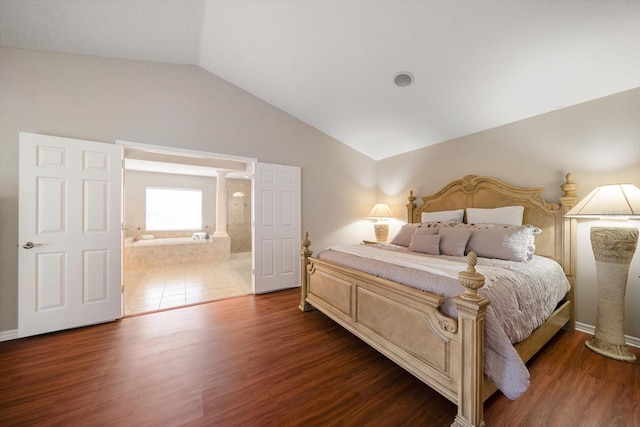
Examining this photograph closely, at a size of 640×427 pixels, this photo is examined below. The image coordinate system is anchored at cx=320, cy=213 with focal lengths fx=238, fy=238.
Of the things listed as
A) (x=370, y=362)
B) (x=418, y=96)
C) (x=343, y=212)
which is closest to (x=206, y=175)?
(x=343, y=212)

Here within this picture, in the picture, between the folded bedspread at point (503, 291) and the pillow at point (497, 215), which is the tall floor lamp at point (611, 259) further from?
the pillow at point (497, 215)

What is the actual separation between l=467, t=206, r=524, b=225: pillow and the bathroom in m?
3.39

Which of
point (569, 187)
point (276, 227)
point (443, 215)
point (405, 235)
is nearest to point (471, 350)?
point (405, 235)

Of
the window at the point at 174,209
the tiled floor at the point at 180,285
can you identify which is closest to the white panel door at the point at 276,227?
the tiled floor at the point at 180,285

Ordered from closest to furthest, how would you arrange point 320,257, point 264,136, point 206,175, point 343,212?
1. point 320,257
2. point 264,136
3. point 343,212
4. point 206,175

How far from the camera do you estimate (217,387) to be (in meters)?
1.66

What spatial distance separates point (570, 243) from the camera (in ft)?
8.06

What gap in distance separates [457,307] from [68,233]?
3.59 meters

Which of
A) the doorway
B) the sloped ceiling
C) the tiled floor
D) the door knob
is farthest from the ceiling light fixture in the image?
the door knob

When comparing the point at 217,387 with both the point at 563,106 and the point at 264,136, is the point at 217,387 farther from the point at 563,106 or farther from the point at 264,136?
the point at 563,106

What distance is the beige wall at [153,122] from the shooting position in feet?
7.63

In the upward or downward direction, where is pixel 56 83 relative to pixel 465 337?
upward

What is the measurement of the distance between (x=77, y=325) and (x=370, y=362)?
119 inches

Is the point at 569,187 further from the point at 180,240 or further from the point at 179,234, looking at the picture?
the point at 179,234
